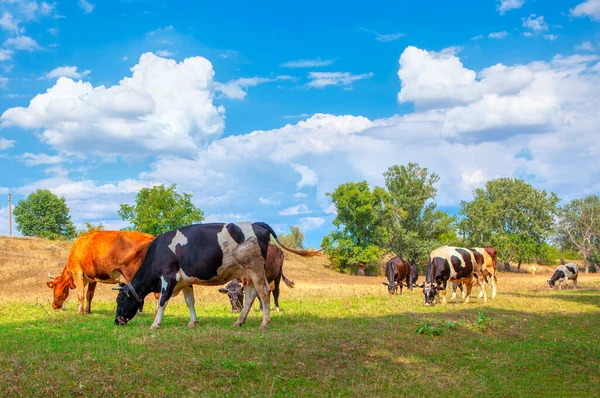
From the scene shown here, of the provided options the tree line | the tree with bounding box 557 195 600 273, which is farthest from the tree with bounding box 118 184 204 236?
the tree with bounding box 557 195 600 273

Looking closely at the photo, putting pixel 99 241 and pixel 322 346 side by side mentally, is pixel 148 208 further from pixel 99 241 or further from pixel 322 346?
pixel 322 346

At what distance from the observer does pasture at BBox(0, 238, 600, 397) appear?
8.71m

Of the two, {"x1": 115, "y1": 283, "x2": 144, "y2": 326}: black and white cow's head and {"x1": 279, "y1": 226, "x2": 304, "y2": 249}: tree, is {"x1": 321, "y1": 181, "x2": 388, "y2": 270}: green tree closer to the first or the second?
{"x1": 279, "y1": 226, "x2": 304, "y2": 249}: tree

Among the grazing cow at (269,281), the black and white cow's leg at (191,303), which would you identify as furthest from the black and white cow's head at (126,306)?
the grazing cow at (269,281)

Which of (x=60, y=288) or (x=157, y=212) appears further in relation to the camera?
(x=157, y=212)

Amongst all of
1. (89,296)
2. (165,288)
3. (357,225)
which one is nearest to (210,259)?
(165,288)

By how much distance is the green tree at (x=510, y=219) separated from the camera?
7919 cm

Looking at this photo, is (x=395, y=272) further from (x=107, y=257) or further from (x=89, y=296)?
(x=107, y=257)

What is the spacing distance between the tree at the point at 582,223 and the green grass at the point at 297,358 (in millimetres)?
78199

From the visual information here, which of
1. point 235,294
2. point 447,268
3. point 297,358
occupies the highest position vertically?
point 447,268

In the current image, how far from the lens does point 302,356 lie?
1041 cm

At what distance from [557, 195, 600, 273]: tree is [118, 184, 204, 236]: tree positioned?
60.1 m

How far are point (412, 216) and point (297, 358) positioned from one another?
66.9 metres

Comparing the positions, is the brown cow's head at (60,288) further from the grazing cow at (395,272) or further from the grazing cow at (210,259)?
the grazing cow at (395,272)
